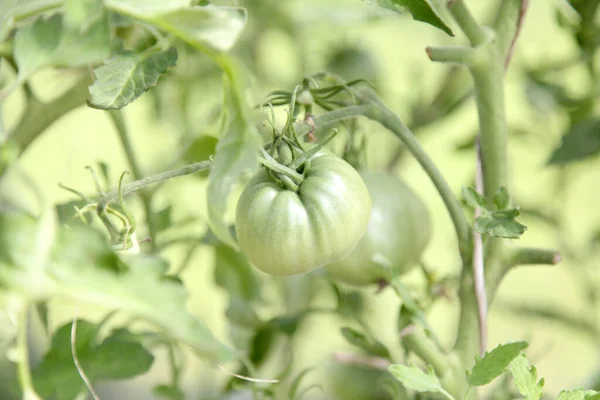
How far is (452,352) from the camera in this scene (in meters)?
0.39

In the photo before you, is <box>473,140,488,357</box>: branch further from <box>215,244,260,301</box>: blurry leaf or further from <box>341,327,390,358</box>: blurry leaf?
<box>215,244,260,301</box>: blurry leaf

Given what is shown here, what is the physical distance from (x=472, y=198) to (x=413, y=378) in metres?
0.11

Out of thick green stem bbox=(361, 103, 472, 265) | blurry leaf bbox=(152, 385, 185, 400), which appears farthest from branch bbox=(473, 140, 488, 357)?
blurry leaf bbox=(152, 385, 185, 400)

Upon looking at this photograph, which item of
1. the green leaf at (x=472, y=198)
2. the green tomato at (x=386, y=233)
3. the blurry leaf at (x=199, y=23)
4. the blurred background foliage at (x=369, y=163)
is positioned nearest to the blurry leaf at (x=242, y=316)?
the blurred background foliage at (x=369, y=163)

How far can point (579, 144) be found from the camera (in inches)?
21.7

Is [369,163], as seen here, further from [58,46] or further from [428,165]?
[58,46]

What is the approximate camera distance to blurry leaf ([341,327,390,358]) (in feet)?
1.34

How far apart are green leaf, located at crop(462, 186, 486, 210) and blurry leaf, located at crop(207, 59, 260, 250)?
161 mm

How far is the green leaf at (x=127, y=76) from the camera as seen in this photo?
1.02 feet

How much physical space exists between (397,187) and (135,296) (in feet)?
0.75

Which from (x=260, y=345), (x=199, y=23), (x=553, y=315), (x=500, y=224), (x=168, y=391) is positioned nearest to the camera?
(x=199, y=23)

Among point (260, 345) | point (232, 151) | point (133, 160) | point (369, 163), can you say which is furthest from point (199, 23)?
point (369, 163)

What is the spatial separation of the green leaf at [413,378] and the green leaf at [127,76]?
18cm

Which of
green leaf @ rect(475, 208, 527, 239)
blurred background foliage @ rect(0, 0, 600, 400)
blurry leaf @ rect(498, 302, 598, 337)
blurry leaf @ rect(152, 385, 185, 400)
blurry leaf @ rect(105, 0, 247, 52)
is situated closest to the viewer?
blurry leaf @ rect(105, 0, 247, 52)
